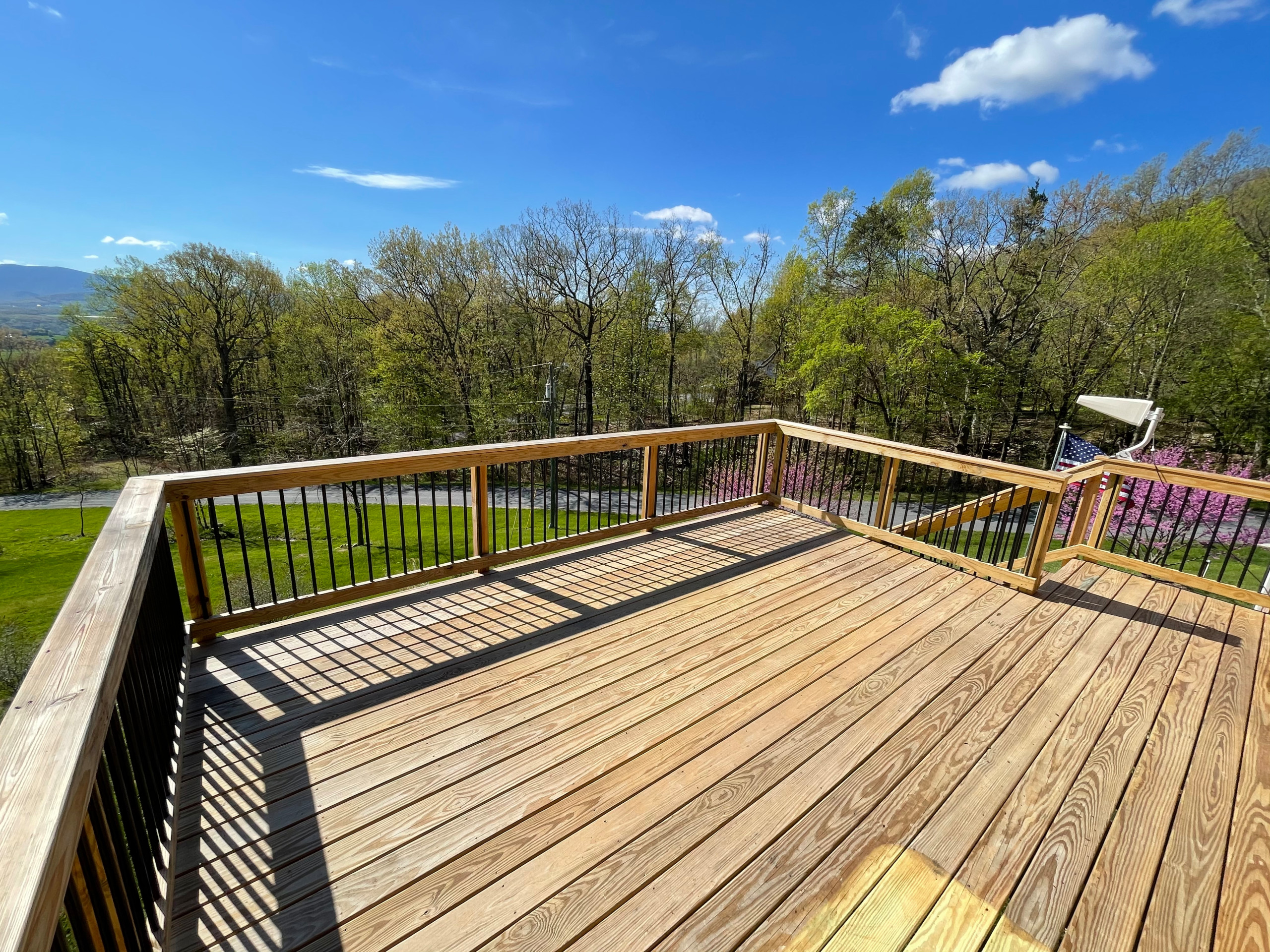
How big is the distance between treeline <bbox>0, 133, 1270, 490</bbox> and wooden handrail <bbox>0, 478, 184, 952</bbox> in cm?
1159

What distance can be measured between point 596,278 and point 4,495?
80.2ft

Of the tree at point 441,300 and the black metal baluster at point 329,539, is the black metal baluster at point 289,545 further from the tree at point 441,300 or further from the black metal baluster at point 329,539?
the tree at point 441,300

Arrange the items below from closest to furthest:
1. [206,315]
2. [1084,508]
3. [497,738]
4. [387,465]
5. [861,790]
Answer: [861,790]
[497,738]
[387,465]
[1084,508]
[206,315]

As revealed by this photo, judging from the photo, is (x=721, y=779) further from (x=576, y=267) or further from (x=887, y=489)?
(x=576, y=267)

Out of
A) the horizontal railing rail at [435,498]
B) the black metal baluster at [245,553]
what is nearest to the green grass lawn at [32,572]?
the black metal baluster at [245,553]

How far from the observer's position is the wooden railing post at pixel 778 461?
477cm

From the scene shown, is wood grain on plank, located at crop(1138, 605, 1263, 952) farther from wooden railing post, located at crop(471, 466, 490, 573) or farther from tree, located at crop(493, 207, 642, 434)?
tree, located at crop(493, 207, 642, 434)

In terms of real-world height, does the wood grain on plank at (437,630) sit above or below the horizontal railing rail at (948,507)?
below

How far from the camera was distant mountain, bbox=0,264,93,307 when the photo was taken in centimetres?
8169

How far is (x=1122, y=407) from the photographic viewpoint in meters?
3.75

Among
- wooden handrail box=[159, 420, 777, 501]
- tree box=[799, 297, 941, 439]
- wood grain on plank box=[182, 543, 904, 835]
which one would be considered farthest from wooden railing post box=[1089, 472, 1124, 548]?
tree box=[799, 297, 941, 439]

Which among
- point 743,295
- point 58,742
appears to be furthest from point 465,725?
point 743,295

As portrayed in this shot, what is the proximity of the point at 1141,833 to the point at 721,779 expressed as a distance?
1.34 metres

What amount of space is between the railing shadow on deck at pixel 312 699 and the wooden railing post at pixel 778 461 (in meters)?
0.99
